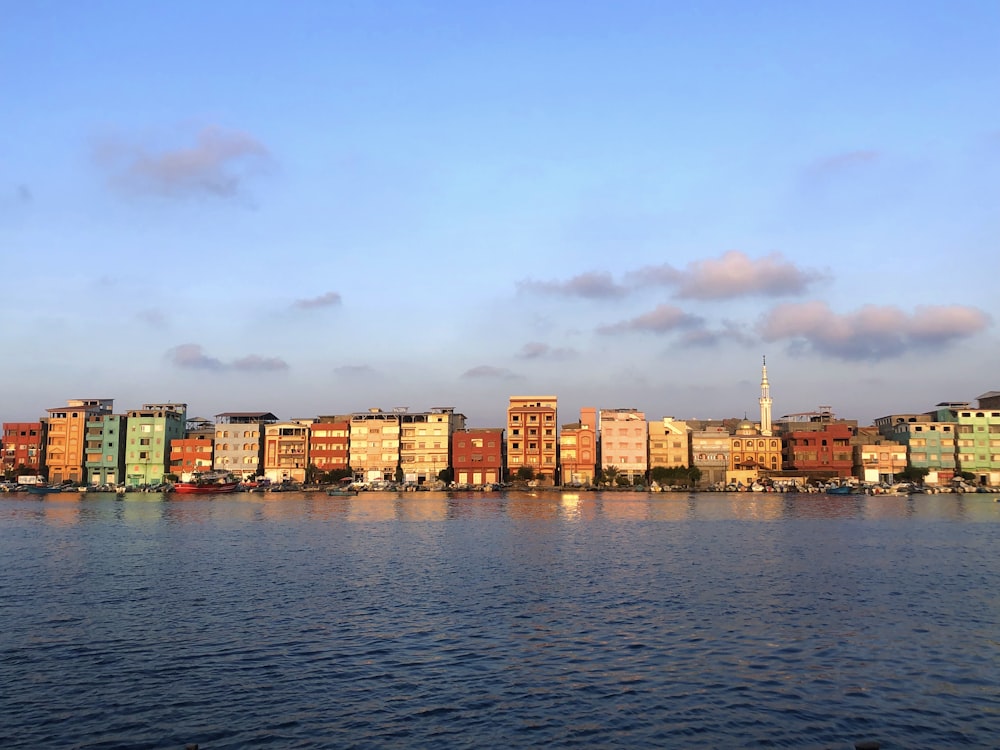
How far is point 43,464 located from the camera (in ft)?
546

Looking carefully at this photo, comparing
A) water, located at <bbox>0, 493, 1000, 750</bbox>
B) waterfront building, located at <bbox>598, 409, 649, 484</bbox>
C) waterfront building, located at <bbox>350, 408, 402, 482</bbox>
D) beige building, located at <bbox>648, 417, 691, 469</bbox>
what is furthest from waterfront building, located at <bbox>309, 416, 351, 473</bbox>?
water, located at <bbox>0, 493, 1000, 750</bbox>

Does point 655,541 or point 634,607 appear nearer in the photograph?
point 634,607

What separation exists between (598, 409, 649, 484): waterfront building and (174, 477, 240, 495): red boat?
236ft

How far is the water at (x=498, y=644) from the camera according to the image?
2112 centimetres

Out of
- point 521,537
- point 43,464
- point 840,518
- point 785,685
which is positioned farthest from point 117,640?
point 43,464

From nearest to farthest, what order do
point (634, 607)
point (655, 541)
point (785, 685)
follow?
point (785, 685) < point (634, 607) < point (655, 541)

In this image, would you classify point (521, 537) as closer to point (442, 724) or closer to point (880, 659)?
point (880, 659)

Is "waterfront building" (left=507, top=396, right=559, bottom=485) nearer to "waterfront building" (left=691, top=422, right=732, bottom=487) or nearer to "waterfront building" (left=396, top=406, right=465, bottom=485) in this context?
"waterfront building" (left=396, top=406, right=465, bottom=485)

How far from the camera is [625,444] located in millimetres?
160000

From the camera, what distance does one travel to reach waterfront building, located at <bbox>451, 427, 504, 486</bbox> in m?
158

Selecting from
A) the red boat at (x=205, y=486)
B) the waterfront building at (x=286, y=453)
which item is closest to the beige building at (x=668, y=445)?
the waterfront building at (x=286, y=453)

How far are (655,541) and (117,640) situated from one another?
42.1 m

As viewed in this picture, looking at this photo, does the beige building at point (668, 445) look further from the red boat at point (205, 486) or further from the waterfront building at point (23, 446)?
the waterfront building at point (23, 446)

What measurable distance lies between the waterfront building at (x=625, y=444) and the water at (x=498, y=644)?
97720 millimetres
